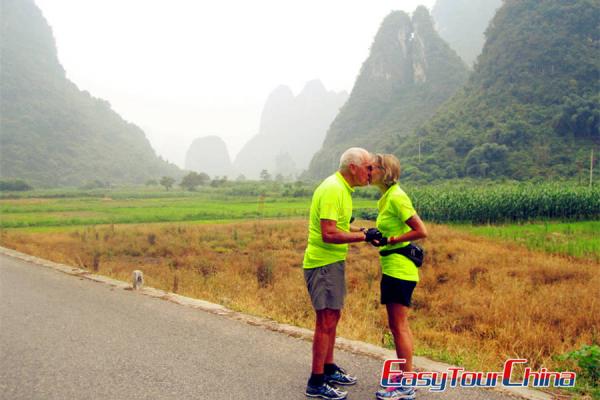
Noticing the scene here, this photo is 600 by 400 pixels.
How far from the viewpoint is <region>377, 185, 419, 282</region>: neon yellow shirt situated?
3336 mm

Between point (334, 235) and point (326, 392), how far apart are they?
1190mm

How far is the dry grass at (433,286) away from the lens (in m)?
5.95

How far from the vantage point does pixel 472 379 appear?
12.4 ft

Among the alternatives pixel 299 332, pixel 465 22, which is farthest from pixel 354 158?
pixel 465 22

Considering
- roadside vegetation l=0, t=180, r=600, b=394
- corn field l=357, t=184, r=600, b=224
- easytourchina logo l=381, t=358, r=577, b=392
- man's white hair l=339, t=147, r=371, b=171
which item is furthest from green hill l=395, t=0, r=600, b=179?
man's white hair l=339, t=147, r=371, b=171

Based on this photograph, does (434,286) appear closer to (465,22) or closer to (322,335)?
(322,335)

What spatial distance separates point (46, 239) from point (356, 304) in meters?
14.8

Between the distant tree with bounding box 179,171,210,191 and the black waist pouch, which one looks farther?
the distant tree with bounding box 179,171,210,191

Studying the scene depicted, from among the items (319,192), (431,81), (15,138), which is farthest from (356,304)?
(431,81)

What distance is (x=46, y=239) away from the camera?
18031mm

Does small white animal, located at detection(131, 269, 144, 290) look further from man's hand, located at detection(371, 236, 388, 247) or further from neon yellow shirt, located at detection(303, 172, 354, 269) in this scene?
man's hand, located at detection(371, 236, 388, 247)

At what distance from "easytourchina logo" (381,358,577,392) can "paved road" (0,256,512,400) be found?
13 cm

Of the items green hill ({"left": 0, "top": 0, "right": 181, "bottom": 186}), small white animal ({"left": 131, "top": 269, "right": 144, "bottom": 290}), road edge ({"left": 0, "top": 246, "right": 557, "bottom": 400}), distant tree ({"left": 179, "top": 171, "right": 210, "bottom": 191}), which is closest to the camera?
road edge ({"left": 0, "top": 246, "right": 557, "bottom": 400})

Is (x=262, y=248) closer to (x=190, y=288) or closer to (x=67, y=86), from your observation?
(x=190, y=288)
